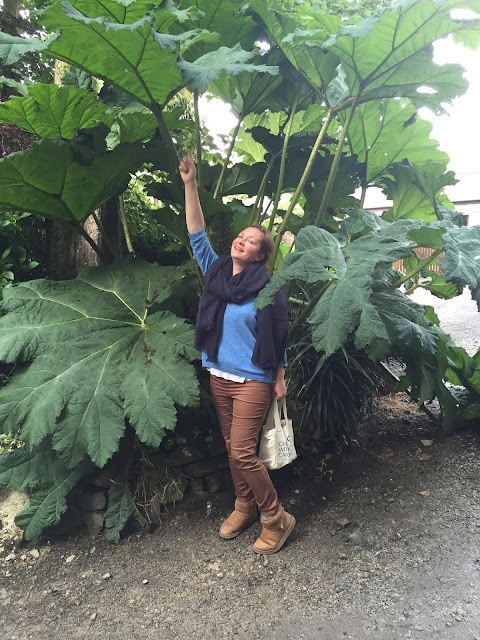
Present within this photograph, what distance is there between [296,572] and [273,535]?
16 cm

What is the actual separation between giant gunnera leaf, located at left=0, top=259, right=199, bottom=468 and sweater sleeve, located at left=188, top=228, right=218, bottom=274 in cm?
27

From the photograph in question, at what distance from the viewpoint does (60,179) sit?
1.88 meters

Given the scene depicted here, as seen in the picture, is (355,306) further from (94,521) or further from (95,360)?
(94,521)

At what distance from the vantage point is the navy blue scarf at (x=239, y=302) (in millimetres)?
1604

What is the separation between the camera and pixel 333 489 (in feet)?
7.06

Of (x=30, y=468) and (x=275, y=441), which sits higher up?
(x=275, y=441)

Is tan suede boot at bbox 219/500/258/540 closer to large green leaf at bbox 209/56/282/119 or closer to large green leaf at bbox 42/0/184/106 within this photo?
large green leaf at bbox 42/0/184/106

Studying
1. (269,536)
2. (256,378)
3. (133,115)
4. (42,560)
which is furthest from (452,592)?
(133,115)

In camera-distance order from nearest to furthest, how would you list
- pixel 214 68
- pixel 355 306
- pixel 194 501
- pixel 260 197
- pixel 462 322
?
pixel 355 306 < pixel 214 68 < pixel 194 501 < pixel 260 197 < pixel 462 322

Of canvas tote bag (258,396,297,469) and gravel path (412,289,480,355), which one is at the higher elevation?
canvas tote bag (258,396,297,469)

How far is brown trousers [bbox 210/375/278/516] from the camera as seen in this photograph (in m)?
1.68

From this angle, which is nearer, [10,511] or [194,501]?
[10,511]

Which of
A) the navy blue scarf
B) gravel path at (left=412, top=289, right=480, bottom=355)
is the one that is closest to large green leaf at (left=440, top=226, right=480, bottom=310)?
the navy blue scarf

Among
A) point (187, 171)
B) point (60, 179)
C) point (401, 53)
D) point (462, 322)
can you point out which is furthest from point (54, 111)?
point (462, 322)
